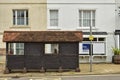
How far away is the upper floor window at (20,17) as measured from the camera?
3544cm

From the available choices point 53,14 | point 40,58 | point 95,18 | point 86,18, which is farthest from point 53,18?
point 40,58

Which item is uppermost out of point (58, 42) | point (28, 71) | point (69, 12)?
point (69, 12)

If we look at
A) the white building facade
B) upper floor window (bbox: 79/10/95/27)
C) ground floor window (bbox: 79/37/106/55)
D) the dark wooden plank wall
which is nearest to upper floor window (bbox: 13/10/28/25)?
the white building facade

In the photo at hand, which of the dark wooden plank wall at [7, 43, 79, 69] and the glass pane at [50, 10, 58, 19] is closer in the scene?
the dark wooden plank wall at [7, 43, 79, 69]

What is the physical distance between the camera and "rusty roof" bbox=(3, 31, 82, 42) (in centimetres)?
2720

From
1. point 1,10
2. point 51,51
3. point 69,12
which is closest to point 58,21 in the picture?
point 69,12

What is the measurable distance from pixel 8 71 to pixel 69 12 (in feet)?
33.1

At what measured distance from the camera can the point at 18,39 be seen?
2728 cm

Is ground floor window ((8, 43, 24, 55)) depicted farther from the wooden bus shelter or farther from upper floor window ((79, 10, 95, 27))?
upper floor window ((79, 10, 95, 27))

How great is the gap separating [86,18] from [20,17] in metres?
5.79

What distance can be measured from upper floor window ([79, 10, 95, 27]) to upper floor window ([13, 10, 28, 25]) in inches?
190

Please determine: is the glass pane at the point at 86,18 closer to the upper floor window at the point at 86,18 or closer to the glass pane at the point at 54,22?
the upper floor window at the point at 86,18

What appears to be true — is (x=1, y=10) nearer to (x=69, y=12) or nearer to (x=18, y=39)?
(x=69, y=12)

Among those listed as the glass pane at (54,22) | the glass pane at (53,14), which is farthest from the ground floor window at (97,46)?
the glass pane at (53,14)
